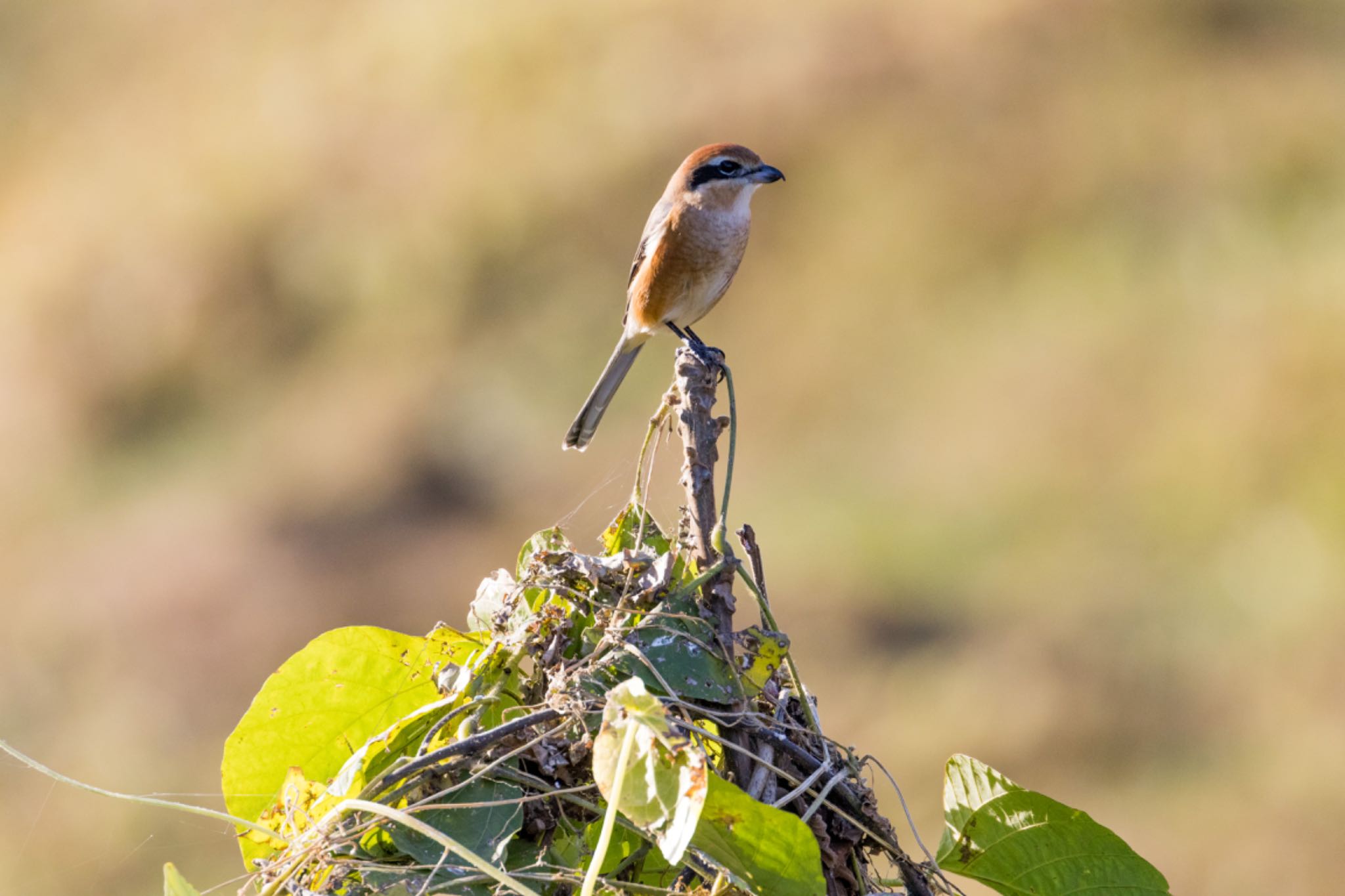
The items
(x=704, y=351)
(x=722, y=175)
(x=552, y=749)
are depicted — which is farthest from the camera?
(x=722, y=175)

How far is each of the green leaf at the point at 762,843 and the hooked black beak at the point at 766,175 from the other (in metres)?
3.38

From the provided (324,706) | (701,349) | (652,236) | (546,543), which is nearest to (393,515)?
(652,236)

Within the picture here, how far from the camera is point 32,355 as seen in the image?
10023 millimetres

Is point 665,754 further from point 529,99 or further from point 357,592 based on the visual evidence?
point 529,99

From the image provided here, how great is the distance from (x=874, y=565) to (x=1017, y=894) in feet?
18.3

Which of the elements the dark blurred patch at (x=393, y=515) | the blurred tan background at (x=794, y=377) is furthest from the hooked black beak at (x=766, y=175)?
the dark blurred patch at (x=393, y=515)

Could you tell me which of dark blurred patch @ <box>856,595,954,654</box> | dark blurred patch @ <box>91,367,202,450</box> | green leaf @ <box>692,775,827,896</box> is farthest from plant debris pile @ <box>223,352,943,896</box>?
dark blurred patch @ <box>91,367,202,450</box>

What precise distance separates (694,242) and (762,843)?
3.32 meters

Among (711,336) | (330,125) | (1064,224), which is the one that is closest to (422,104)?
(330,125)

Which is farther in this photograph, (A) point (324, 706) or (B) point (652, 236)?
(B) point (652, 236)

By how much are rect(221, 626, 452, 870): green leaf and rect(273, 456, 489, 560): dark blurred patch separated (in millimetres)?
6733

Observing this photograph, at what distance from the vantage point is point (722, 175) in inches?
182

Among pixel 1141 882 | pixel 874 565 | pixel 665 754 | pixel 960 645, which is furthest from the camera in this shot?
pixel 874 565

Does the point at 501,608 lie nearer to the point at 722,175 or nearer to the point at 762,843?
the point at 762,843
